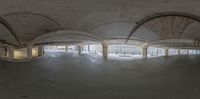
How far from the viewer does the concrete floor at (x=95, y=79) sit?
3.58ft

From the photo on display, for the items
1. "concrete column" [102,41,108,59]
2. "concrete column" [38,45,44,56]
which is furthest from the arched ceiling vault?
"concrete column" [38,45,44,56]

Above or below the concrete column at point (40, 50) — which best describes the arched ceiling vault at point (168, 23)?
above

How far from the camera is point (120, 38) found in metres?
1.04

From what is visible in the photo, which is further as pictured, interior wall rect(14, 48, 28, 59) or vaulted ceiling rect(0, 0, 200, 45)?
interior wall rect(14, 48, 28, 59)

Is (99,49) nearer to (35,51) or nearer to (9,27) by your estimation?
(35,51)

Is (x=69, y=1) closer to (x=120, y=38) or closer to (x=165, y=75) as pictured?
(x=120, y=38)

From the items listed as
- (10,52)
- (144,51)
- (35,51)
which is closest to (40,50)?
(35,51)

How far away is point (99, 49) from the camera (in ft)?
3.62

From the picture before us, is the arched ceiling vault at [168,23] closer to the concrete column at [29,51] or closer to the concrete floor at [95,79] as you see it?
the concrete floor at [95,79]

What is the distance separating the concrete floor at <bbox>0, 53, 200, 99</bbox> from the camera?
42.9 inches

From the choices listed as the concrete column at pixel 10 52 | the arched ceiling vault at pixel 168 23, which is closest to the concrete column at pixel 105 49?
the arched ceiling vault at pixel 168 23

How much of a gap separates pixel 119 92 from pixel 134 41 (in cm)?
24

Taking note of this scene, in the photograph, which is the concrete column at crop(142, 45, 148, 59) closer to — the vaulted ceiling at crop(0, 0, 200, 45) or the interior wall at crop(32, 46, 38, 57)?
the vaulted ceiling at crop(0, 0, 200, 45)

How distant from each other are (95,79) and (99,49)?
16 cm
